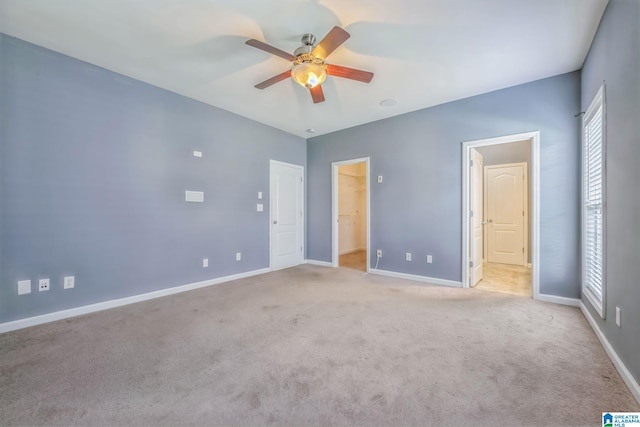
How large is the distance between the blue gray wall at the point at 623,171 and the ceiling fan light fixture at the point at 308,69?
2.01m

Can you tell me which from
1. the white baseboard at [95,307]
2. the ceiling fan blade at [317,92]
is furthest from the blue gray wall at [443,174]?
the white baseboard at [95,307]

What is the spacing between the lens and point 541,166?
10.3 feet

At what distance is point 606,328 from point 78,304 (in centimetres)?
486

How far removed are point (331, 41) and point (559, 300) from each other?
3.75 m

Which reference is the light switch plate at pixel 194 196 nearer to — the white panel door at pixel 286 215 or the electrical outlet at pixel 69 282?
the white panel door at pixel 286 215

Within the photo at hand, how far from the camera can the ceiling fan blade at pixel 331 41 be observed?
189cm

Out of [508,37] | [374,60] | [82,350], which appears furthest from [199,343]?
[508,37]

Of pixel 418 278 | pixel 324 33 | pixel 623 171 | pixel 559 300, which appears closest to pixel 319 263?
pixel 418 278

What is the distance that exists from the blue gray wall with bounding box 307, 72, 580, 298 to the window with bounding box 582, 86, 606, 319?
0.22 metres

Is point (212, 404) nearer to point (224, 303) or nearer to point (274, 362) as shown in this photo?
point (274, 362)

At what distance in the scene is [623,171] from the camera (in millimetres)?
1767

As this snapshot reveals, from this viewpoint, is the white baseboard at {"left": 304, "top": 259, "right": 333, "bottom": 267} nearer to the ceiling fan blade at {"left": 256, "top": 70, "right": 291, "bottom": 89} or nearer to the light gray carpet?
the light gray carpet

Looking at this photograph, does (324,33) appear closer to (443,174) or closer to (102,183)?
(443,174)

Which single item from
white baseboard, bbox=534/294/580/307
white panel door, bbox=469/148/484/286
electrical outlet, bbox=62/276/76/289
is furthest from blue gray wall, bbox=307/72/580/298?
electrical outlet, bbox=62/276/76/289
